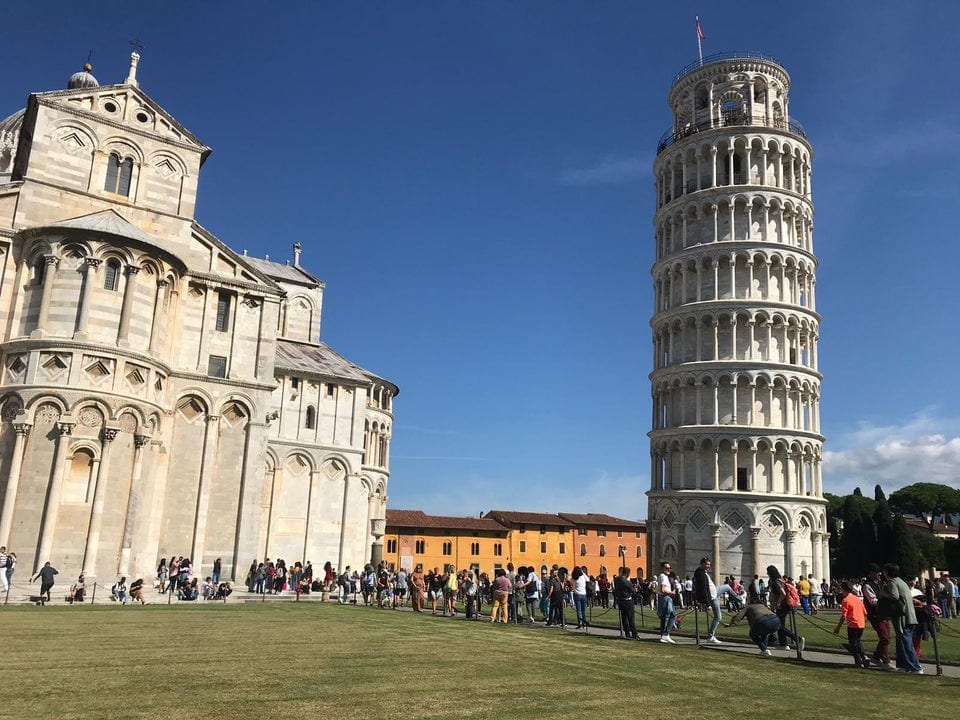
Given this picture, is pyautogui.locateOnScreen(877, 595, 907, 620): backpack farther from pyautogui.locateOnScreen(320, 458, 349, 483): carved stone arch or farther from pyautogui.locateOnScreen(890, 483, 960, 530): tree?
pyautogui.locateOnScreen(890, 483, 960, 530): tree

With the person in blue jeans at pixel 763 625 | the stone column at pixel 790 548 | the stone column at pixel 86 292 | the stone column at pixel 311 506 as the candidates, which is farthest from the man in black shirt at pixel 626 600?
the stone column at pixel 790 548

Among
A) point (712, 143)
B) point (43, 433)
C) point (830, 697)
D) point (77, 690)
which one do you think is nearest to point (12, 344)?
point (43, 433)

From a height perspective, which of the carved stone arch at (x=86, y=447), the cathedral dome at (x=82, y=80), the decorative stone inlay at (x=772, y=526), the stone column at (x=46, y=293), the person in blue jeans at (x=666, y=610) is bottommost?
the person in blue jeans at (x=666, y=610)

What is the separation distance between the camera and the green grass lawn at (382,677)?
8570mm

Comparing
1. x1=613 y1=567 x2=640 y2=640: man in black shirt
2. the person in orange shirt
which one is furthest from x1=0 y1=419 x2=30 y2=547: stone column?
the person in orange shirt

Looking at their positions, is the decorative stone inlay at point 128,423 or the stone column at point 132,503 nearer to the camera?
the stone column at point 132,503

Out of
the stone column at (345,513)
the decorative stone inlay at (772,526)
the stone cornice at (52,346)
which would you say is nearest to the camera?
the stone cornice at (52,346)

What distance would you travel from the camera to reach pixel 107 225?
28625 millimetres

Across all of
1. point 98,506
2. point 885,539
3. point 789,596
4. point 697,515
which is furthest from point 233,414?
point 885,539

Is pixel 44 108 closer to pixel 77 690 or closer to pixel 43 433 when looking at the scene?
pixel 43 433

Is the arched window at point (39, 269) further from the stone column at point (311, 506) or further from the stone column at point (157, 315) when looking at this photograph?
the stone column at point (311, 506)

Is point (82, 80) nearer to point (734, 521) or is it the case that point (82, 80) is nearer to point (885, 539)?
point (734, 521)

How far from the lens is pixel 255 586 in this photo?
31.4 meters

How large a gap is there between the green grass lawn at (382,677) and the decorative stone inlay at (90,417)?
10.8 meters
